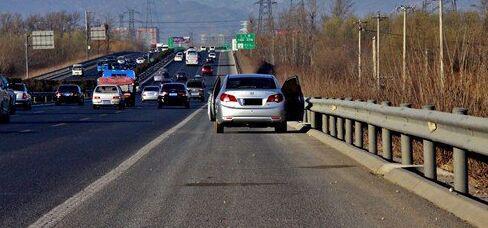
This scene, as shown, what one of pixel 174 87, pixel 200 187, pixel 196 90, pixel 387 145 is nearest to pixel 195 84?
pixel 196 90

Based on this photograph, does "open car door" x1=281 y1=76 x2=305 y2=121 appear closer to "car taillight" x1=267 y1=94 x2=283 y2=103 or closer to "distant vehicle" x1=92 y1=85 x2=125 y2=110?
"car taillight" x1=267 y1=94 x2=283 y2=103

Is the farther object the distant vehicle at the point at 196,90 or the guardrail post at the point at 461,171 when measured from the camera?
the distant vehicle at the point at 196,90

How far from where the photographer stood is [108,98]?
160ft

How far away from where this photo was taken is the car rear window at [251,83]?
23828 mm

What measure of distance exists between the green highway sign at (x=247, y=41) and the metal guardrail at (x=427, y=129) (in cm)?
10493

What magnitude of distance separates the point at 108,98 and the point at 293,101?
25635mm

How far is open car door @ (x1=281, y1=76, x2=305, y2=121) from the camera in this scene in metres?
24.0

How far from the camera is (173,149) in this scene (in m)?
18.4

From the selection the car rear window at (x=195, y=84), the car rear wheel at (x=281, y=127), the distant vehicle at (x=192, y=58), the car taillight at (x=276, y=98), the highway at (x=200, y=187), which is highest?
the distant vehicle at (x=192, y=58)

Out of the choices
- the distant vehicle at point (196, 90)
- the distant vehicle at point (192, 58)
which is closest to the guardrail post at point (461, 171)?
the distant vehicle at point (196, 90)

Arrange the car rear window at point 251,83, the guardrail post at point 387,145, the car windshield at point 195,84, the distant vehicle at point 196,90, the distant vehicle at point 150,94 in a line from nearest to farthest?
the guardrail post at point 387,145 → the car rear window at point 251,83 → the distant vehicle at point 150,94 → the distant vehicle at point 196,90 → the car windshield at point 195,84

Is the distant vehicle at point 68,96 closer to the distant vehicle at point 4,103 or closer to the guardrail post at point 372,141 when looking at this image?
the distant vehicle at point 4,103

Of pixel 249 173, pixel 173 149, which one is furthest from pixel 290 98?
pixel 249 173

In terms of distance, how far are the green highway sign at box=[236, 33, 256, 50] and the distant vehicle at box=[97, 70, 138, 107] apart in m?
60.5
